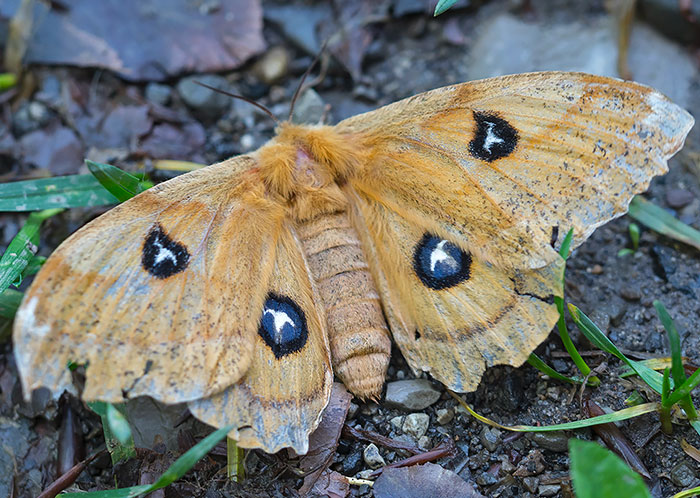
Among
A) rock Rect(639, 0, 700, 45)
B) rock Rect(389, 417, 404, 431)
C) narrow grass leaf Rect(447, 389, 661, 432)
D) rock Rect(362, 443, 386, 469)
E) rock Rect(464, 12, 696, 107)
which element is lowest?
rock Rect(362, 443, 386, 469)

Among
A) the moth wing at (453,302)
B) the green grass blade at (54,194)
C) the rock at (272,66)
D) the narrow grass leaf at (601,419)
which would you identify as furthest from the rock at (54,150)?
the narrow grass leaf at (601,419)

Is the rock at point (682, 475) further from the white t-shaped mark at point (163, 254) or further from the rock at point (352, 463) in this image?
the white t-shaped mark at point (163, 254)

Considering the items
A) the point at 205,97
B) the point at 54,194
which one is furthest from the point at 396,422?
the point at 205,97

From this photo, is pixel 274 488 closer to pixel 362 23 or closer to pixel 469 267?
pixel 469 267

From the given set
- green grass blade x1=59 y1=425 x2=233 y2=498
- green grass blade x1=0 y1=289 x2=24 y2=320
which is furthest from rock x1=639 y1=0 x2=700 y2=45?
green grass blade x1=0 y1=289 x2=24 y2=320

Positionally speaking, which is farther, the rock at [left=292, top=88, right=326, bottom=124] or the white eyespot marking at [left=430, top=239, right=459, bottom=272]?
the rock at [left=292, top=88, right=326, bottom=124]

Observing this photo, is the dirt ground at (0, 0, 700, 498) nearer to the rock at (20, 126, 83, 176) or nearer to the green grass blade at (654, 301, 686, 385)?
the rock at (20, 126, 83, 176)

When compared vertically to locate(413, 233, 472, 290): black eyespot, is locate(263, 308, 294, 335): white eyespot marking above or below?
below
